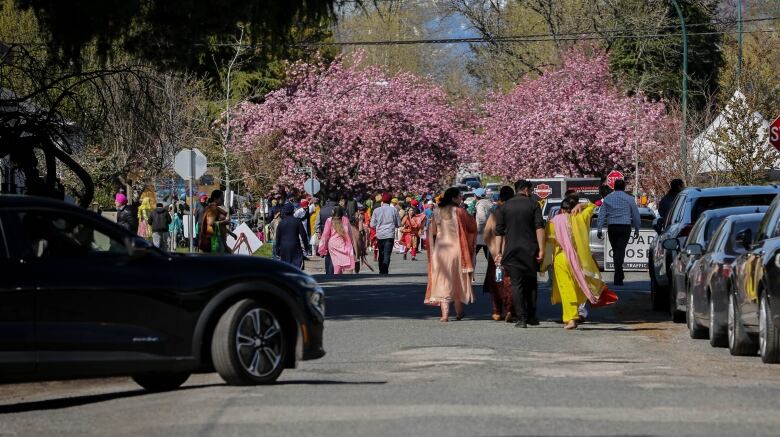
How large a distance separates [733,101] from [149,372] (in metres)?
34.2

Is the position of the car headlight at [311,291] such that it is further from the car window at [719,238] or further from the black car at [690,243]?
the black car at [690,243]

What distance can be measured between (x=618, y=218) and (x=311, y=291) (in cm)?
1595

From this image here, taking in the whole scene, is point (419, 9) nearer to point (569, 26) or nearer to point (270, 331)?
point (569, 26)

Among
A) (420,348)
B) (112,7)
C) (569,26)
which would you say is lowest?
(420,348)

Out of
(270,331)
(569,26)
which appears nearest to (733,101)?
(569,26)

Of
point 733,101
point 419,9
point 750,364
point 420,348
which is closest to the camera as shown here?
point 750,364

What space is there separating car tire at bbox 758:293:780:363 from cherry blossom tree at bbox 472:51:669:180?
173 ft

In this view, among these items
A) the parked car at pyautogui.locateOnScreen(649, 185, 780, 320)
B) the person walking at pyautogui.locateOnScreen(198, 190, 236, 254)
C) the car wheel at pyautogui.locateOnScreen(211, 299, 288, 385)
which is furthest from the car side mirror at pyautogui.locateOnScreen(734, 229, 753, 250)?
the person walking at pyautogui.locateOnScreen(198, 190, 236, 254)

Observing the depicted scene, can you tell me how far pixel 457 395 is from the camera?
1159 centimetres

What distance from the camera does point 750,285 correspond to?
47.5 feet

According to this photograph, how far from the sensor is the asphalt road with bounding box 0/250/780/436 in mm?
9938

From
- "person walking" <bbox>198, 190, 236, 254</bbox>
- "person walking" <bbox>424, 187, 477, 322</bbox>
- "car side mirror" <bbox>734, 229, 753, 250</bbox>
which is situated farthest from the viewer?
"person walking" <bbox>198, 190, 236, 254</bbox>

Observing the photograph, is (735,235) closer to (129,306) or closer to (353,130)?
(129,306)

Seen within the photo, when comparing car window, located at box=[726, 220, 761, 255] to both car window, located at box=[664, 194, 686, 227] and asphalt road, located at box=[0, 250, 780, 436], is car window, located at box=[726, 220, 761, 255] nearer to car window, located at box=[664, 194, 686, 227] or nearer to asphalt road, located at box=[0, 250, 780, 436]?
asphalt road, located at box=[0, 250, 780, 436]
